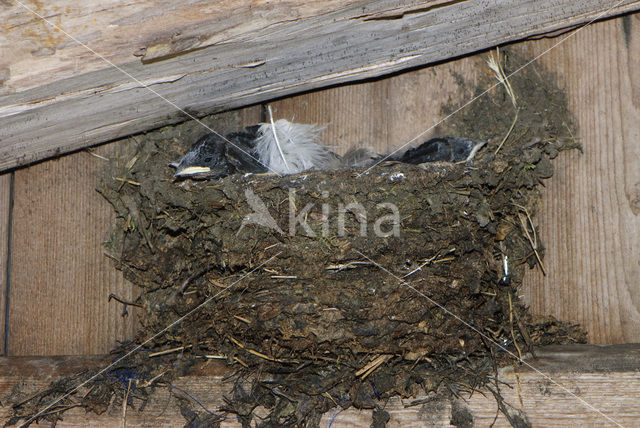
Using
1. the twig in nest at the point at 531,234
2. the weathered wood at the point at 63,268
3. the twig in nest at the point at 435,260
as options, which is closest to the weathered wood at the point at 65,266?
the weathered wood at the point at 63,268

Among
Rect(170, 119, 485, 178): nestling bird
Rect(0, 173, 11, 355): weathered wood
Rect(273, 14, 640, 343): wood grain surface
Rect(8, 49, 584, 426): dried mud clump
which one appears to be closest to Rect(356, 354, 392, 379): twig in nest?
Rect(8, 49, 584, 426): dried mud clump

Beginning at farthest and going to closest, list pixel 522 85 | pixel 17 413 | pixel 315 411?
pixel 522 85 → pixel 17 413 → pixel 315 411

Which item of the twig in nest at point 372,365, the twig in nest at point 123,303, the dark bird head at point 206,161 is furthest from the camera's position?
the twig in nest at point 123,303

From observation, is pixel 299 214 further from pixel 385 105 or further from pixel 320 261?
pixel 385 105

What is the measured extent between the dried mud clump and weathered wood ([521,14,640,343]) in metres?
0.08

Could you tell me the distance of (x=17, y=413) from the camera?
99.7 inches

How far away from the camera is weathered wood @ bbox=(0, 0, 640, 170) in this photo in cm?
211

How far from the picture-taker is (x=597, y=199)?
254cm

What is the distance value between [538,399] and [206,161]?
64.5 inches

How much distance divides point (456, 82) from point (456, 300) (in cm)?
101

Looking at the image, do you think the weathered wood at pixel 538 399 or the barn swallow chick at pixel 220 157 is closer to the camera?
the weathered wood at pixel 538 399

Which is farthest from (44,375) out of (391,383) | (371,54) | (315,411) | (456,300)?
(371,54)

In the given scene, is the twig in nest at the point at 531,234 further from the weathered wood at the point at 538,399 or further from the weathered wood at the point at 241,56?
the weathered wood at the point at 241,56

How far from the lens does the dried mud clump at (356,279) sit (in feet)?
7.63
